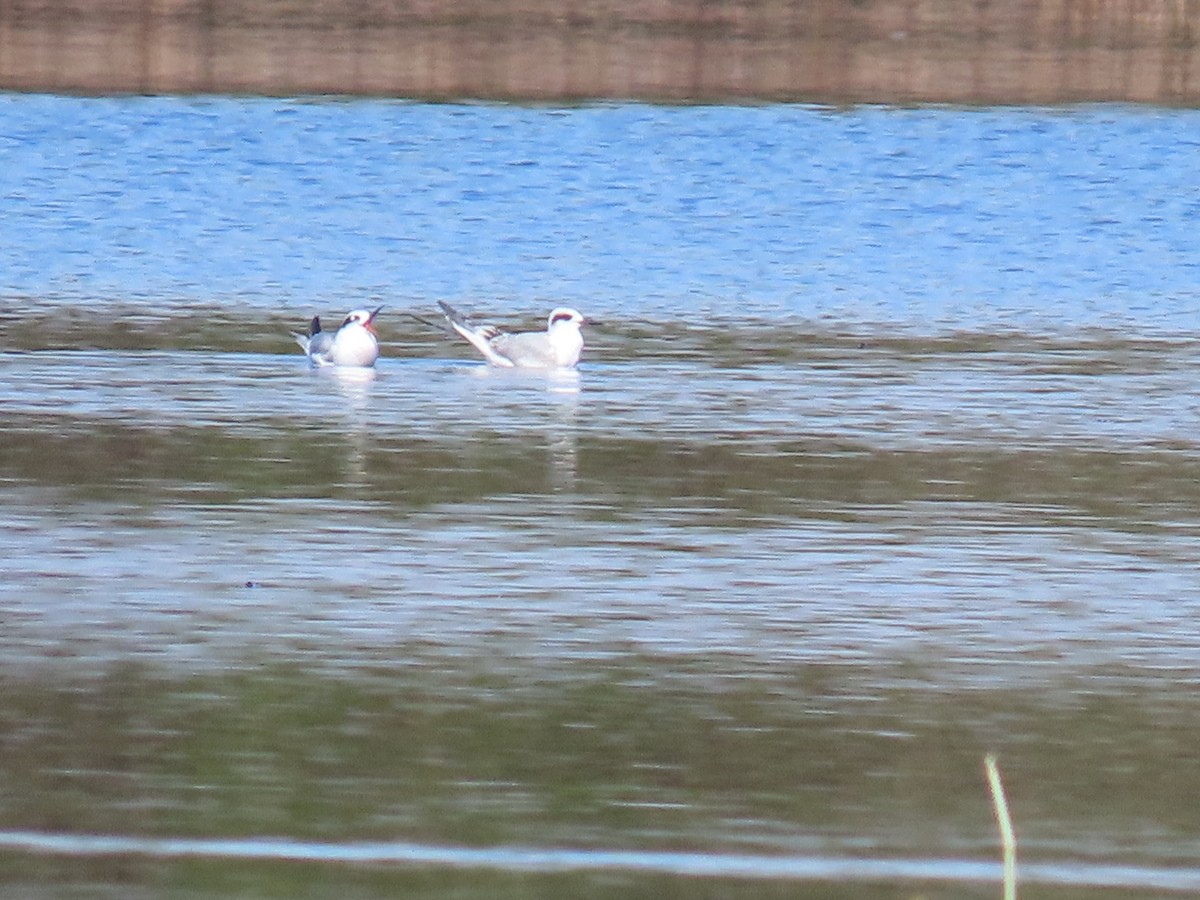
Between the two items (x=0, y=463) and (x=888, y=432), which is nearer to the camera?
(x=0, y=463)

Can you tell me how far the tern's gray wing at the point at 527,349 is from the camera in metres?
13.4

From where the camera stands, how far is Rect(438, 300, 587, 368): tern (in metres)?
13.4

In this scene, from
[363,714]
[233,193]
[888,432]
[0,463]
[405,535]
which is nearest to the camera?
[363,714]

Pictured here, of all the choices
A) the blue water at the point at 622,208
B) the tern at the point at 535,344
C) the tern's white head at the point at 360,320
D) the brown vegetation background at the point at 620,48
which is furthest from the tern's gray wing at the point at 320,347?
the brown vegetation background at the point at 620,48

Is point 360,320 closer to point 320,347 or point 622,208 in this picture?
point 320,347

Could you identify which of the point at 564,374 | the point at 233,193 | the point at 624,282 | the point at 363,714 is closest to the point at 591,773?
the point at 363,714

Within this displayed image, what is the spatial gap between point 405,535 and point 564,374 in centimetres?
468

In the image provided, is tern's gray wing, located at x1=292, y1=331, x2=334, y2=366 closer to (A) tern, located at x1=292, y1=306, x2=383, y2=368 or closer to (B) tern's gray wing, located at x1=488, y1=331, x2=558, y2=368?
(A) tern, located at x1=292, y1=306, x2=383, y2=368

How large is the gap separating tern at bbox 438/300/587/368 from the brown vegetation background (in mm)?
14509

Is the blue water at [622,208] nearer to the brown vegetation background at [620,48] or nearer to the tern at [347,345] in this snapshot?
the brown vegetation background at [620,48]

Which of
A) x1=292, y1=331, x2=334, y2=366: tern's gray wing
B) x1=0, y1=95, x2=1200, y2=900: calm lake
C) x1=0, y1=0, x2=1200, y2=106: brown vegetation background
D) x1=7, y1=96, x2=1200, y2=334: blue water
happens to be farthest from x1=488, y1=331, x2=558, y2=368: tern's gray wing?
x1=0, y1=0, x2=1200, y2=106: brown vegetation background

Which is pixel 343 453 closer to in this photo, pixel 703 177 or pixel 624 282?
pixel 624 282

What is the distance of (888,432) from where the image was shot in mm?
11008

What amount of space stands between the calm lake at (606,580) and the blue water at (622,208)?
0.13m
